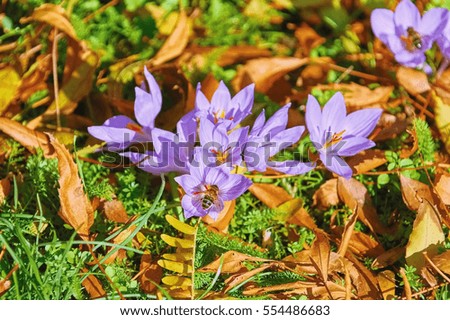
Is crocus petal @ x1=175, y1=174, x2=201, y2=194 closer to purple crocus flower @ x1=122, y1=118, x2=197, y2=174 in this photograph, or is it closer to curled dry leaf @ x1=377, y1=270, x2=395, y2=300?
purple crocus flower @ x1=122, y1=118, x2=197, y2=174

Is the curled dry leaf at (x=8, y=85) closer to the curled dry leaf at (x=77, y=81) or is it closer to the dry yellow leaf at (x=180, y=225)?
the curled dry leaf at (x=77, y=81)

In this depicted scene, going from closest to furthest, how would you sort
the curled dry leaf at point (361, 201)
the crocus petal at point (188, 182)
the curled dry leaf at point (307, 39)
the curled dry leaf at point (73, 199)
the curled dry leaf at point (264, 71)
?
the crocus petal at point (188, 182) → the curled dry leaf at point (73, 199) → the curled dry leaf at point (361, 201) → the curled dry leaf at point (264, 71) → the curled dry leaf at point (307, 39)

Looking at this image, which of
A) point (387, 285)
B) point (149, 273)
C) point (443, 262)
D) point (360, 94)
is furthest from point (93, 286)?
point (360, 94)

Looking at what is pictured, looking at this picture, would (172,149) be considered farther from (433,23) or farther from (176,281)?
(433,23)

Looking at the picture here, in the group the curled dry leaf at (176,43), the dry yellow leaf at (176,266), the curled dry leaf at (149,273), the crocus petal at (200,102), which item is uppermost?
the crocus petal at (200,102)

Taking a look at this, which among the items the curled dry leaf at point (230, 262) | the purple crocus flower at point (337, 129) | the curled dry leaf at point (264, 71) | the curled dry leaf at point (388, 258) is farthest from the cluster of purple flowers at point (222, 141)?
the curled dry leaf at point (264, 71)
